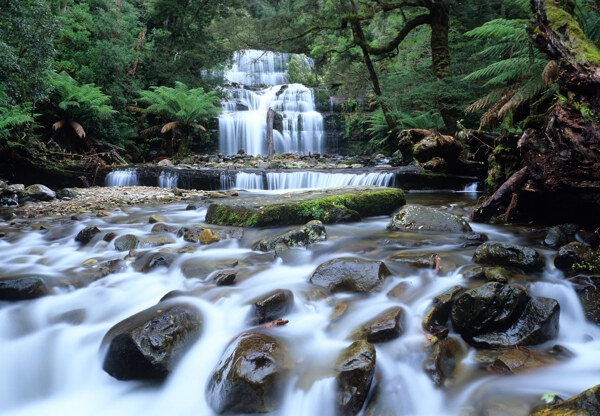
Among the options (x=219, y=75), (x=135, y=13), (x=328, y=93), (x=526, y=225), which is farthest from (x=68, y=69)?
(x=526, y=225)

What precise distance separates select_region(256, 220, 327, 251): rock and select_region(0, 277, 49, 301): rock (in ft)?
6.73

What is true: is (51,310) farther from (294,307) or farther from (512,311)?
(512,311)

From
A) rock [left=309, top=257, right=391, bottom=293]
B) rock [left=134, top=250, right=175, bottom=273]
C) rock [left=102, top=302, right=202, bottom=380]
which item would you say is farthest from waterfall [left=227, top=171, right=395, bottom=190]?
rock [left=102, top=302, right=202, bottom=380]

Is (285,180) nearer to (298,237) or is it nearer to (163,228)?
(163,228)

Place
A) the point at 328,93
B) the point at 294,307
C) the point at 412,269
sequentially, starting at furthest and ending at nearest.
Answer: the point at 328,93, the point at 412,269, the point at 294,307

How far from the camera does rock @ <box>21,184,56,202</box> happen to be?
766 centimetres

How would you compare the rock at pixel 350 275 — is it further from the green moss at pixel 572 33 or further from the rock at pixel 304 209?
the green moss at pixel 572 33

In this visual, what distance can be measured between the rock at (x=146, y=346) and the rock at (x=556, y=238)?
141 inches

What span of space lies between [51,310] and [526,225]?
208 inches

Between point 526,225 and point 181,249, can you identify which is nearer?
point 181,249

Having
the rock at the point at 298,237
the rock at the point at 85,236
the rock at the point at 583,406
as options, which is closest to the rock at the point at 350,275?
the rock at the point at 298,237

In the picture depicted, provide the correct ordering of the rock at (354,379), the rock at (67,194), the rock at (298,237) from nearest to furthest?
the rock at (354,379), the rock at (298,237), the rock at (67,194)

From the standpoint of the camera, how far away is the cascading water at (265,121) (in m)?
17.1

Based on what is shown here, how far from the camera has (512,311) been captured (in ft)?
7.23
